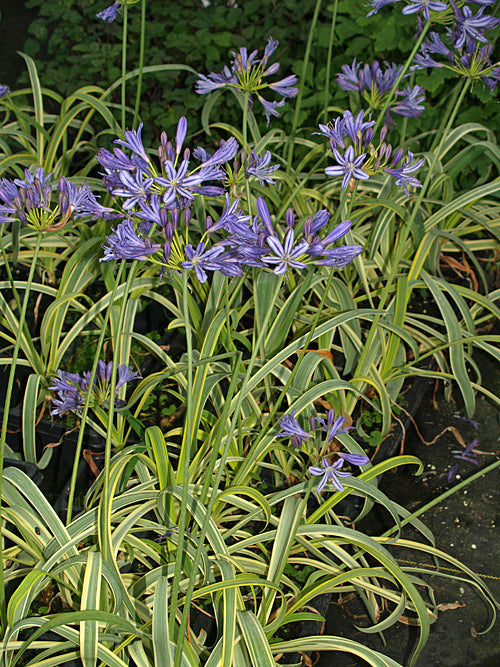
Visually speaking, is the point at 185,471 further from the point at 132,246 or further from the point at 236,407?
the point at 132,246

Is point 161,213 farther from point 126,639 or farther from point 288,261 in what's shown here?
point 126,639

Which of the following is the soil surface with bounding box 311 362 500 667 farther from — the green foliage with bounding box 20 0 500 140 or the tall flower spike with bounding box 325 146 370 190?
the green foliage with bounding box 20 0 500 140

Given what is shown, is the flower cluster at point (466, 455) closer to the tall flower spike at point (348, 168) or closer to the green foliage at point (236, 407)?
the green foliage at point (236, 407)

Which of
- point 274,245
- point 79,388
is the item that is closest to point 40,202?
point 274,245

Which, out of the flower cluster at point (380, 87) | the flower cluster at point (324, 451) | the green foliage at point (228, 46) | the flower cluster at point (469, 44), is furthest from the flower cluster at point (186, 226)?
the green foliage at point (228, 46)

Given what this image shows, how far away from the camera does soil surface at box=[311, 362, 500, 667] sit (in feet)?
4.53

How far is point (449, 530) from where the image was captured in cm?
162

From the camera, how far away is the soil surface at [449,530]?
1.38 metres

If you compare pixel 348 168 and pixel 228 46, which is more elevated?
pixel 228 46

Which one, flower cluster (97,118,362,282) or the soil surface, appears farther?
the soil surface

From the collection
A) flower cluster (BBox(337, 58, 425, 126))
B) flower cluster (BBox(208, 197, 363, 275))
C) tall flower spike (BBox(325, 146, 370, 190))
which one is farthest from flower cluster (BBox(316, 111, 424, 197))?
flower cluster (BBox(337, 58, 425, 126))

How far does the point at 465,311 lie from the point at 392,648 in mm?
859

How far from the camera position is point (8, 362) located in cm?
172

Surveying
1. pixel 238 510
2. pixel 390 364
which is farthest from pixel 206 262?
pixel 390 364
